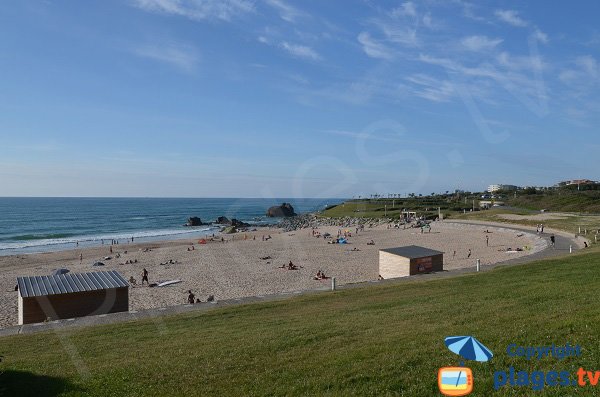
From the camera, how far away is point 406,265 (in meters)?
23.2

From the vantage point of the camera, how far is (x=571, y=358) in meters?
6.08

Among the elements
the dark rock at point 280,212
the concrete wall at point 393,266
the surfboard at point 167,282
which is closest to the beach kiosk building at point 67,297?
the surfboard at point 167,282

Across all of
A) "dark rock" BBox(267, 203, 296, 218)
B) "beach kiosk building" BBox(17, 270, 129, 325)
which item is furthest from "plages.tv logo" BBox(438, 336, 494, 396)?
"dark rock" BBox(267, 203, 296, 218)

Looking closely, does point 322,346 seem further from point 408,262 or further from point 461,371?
point 408,262

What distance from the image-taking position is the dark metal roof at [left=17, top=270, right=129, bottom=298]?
15922 millimetres

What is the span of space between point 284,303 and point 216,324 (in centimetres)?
330

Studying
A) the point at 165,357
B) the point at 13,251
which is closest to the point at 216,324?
the point at 165,357

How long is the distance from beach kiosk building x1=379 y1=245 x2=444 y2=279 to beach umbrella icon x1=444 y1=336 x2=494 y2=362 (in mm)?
16905

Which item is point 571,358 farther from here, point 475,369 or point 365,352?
point 365,352

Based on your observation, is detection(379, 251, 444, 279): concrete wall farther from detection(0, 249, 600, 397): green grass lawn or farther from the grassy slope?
the grassy slope

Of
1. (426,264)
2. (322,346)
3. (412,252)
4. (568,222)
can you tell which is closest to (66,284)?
(322,346)

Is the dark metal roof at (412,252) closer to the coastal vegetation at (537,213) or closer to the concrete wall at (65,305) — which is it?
the concrete wall at (65,305)

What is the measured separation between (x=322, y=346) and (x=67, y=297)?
37.7ft

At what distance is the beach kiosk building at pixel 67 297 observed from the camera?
51.9 ft
